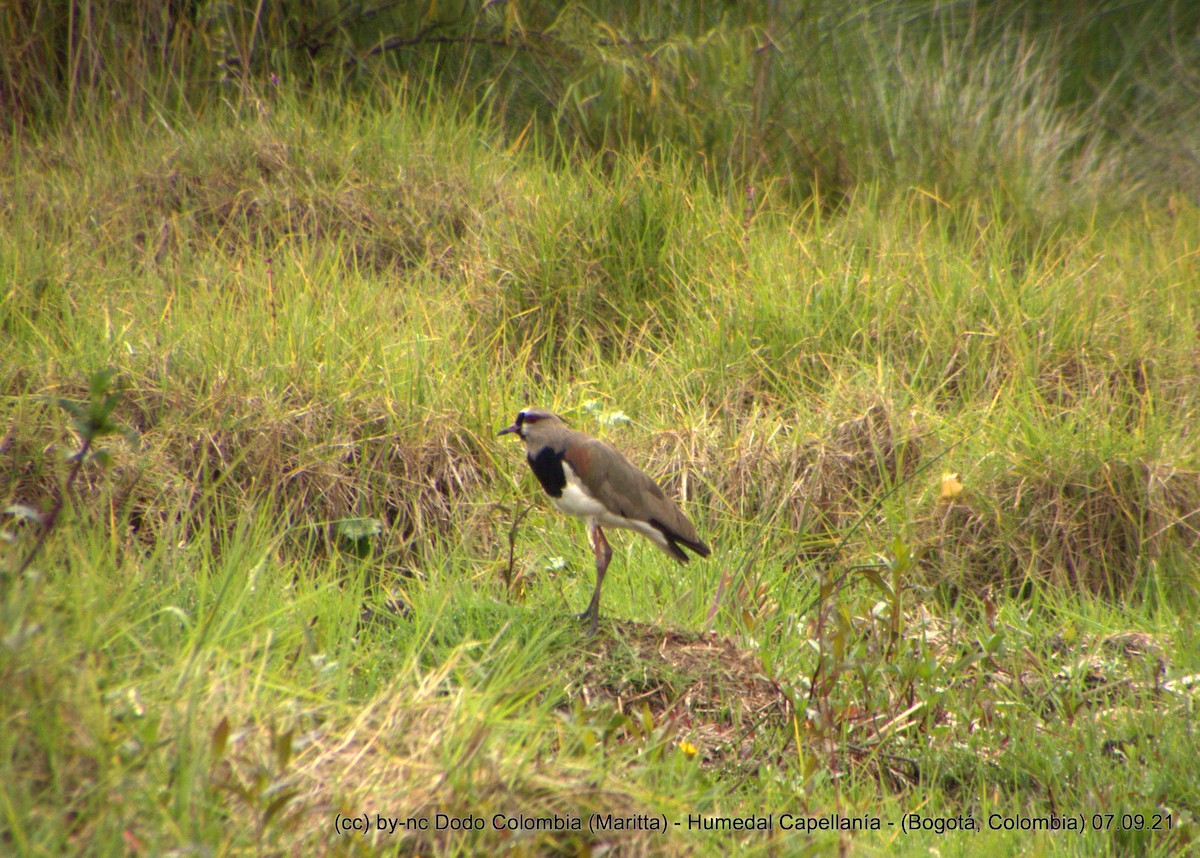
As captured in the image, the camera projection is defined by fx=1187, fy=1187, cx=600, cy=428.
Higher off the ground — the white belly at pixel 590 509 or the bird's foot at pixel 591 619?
the white belly at pixel 590 509

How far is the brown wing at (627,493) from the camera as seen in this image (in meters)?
3.83

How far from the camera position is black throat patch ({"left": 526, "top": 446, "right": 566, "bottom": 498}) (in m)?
3.89

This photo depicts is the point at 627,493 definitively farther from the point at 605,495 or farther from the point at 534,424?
the point at 534,424

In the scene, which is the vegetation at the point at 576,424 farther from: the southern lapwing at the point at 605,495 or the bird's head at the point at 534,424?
the bird's head at the point at 534,424

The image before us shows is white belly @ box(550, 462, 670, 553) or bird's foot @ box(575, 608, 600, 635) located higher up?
white belly @ box(550, 462, 670, 553)

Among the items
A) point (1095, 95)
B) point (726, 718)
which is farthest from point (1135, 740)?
point (1095, 95)

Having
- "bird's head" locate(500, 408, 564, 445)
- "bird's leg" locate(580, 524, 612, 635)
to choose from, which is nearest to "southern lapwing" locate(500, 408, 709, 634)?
"bird's leg" locate(580, 524, 612, 635)

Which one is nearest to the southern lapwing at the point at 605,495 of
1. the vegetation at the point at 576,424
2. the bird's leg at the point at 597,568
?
the bird's leg at the point at 597,568

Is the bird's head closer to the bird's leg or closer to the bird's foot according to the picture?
the bird's leg

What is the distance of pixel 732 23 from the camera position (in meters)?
8.21

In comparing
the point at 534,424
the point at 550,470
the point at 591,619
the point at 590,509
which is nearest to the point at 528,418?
the point at 534,424

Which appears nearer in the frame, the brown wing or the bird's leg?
the bird's leg

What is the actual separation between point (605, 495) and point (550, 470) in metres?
0.22

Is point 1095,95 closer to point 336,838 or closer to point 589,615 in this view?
point 589,615
